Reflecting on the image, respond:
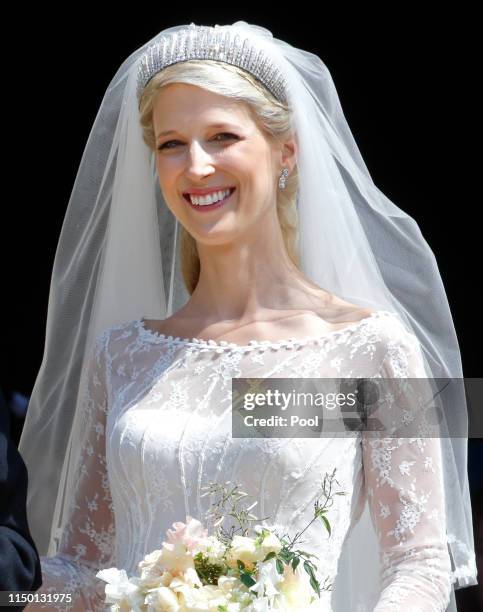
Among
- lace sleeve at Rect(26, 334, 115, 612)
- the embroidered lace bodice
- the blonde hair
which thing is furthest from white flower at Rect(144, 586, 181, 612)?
the blonde hair

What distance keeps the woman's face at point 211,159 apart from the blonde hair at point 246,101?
0.8 inches

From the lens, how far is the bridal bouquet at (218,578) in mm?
2775

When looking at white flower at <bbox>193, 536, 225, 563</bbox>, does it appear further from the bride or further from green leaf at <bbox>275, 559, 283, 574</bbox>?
the bride

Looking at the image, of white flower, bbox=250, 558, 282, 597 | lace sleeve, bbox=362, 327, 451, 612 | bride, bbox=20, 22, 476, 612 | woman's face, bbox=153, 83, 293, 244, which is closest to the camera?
white flower, bbox=250, 558, 282, 597

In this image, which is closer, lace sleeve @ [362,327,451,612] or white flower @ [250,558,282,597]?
white flower @ [250,558,282,597]

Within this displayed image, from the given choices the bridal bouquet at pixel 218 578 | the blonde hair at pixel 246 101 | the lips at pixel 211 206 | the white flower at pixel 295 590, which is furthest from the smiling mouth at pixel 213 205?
the white flower at pixel 295 590

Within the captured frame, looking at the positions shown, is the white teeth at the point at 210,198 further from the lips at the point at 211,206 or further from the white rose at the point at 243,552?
the white rose at the point at 243,552

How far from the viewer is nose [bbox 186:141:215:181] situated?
3.74 metres

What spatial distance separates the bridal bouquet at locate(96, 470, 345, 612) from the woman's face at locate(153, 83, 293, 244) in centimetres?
110

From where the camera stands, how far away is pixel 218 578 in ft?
9.36

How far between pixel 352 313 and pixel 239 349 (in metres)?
0.30

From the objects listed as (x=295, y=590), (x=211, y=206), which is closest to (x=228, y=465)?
(x=211, y=206)

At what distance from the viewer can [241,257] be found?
155 inches

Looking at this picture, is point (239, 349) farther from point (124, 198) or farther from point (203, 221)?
point (124, 198)
